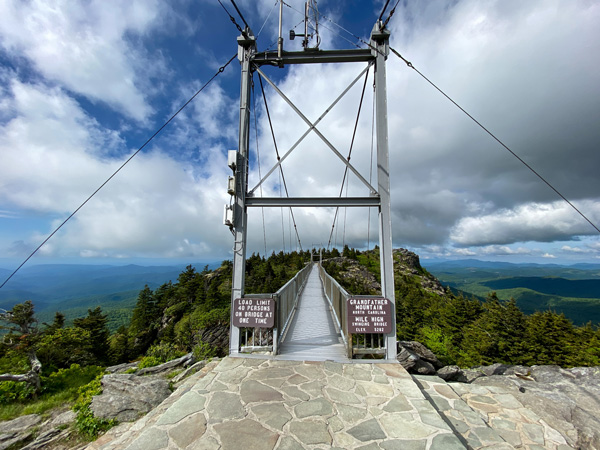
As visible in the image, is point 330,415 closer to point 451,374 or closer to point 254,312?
point 254,312

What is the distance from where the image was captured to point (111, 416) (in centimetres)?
479

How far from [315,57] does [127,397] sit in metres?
8.98

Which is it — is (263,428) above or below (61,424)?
above

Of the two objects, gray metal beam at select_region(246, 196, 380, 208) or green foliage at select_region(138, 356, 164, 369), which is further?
green foliage at select_region(138, 356, 164, 369)

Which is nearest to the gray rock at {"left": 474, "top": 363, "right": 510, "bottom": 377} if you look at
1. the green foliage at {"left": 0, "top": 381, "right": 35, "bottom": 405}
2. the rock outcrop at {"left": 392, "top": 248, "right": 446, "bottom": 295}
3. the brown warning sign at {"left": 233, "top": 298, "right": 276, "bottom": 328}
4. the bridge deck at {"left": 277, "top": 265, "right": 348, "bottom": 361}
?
the bridge deck at {"left": 277, "top": 265, "right": 348, "bottom": 361}

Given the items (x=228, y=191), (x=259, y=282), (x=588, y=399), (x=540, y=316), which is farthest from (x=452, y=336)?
(x=228, y=191)

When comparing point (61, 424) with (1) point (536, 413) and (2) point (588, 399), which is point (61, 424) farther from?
(2) point (588, 399)

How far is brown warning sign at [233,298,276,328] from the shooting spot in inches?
227

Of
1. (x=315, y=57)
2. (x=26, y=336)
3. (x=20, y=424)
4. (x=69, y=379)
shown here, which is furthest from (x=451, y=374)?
(x=26, y=336)

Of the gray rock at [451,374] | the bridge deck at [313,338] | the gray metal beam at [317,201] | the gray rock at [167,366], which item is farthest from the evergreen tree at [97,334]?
the gray rock at [451,374]

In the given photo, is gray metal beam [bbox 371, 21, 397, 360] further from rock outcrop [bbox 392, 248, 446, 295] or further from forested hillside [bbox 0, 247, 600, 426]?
rock outcrop [bbox 392, 248, 446, 295]

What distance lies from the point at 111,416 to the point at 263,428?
3.63 metres

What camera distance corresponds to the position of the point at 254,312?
583 cm

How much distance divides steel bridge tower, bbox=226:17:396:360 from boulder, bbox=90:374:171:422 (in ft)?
5.38
